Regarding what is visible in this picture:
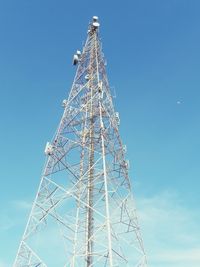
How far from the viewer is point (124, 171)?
23.7m

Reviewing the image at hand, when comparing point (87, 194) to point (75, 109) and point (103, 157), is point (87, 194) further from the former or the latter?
point (75, 109)

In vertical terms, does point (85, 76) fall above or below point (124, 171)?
above

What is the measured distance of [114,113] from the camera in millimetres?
26641

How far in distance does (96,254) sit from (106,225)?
64.0 inches

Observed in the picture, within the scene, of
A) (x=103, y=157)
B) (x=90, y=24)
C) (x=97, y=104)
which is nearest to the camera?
(x=103, y=157)

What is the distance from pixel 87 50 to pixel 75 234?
46.8 feet

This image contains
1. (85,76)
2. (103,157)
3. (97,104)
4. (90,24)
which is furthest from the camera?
(90,24)

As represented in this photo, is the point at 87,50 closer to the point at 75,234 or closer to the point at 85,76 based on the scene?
the point at 85,76

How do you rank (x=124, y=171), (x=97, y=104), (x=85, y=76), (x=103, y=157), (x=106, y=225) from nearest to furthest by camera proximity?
(x=106, y=225), (x=103, y=157), (x=124, y=171), (x=97, y=104), (x=85, y=76)

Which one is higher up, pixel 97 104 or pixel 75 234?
pixel 97 104

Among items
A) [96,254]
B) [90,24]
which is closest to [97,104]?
[90,24]

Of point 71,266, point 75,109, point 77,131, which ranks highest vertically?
point 75,109

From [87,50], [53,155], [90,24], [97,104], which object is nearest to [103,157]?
[53,155]

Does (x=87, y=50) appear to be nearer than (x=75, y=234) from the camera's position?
No
